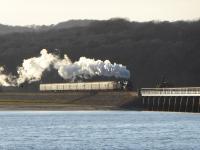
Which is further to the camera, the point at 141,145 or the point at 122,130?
the point at 122,130

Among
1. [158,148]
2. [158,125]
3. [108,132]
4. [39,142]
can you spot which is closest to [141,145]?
[158,148]

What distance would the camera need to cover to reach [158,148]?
112938 millimetres

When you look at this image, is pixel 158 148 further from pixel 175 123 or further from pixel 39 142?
pixel 175 123

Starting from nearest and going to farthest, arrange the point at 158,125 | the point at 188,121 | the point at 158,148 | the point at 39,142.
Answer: the point at 158,148
the point at 39,142
the point at 158,125
the point at 188,121

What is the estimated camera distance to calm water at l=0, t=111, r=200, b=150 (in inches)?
4596

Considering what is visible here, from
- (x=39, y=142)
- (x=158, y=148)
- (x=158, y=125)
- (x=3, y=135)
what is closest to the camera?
(x=158, y=148)

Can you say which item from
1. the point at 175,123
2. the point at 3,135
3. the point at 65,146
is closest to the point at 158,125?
the point at 175,123

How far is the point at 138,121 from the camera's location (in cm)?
16962

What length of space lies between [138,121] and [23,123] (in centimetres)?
1869

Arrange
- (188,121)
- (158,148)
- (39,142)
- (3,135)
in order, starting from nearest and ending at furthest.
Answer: (158,148), (39,142), (3,135), (188,121)

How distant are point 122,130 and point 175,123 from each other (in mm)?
18533

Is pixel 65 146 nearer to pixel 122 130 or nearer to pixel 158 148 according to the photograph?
pixel 158 148

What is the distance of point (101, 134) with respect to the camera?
134 m

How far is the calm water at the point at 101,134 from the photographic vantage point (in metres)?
117
